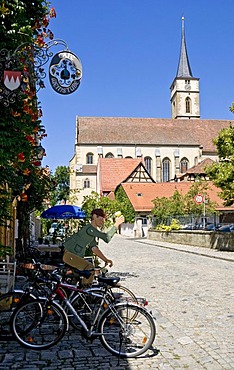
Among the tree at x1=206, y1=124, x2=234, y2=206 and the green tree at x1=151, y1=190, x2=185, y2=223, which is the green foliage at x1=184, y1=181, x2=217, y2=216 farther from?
the tree at x1=206, y1=124, x2=234, y2=206

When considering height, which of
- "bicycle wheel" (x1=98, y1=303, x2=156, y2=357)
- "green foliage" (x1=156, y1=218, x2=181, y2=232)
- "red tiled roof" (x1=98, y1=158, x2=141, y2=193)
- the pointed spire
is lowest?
"bicycle wheel" (x1=98, y1=303, x2=156, y2=357)

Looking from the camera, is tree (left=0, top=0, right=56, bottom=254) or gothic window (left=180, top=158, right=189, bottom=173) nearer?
tree (left=0, top=0, right=56, bottom=254)

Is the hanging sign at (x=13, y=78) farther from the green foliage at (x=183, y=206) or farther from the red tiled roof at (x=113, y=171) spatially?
the red tiled roof at (x=113, y=171)

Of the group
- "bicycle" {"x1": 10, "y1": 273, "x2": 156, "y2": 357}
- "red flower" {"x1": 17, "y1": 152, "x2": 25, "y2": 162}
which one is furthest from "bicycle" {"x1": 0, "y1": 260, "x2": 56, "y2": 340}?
"red flower" {"x1": 17, "y1": 152, "x2": 25, "y2": 162}

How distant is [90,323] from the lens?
5949mm

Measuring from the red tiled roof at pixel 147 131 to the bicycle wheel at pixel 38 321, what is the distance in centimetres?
7710

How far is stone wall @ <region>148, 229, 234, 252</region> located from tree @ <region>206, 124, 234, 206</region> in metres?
3.41

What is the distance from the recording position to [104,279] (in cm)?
598

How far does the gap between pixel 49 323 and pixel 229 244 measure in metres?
20.5

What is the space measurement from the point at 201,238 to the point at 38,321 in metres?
24.2

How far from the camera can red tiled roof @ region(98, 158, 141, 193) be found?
232 ft

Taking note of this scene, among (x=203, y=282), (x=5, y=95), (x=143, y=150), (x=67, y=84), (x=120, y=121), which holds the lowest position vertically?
(x=203, y=282)

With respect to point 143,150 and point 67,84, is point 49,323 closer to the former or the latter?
point 67,84

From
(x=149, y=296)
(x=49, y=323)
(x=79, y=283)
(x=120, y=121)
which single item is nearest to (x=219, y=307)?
(x=149, y=296)
